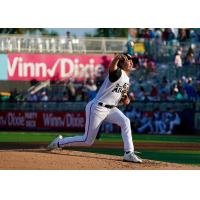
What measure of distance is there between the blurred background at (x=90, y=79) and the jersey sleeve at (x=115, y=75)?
14.6m

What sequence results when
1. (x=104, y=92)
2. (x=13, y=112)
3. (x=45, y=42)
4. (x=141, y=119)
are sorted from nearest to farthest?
1. (x=104, y=92)
2. (x=141, y=119)
3. (x=13, y=112)
4. (x=45, y=42)

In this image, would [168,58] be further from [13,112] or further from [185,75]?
[13,112]

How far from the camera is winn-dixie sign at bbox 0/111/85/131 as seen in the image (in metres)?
29.4

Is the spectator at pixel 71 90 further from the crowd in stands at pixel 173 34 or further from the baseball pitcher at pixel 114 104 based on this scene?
the baseball pitcher at pixel 114 104

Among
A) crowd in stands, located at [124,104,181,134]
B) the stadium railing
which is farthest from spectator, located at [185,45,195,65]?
the stadium railing

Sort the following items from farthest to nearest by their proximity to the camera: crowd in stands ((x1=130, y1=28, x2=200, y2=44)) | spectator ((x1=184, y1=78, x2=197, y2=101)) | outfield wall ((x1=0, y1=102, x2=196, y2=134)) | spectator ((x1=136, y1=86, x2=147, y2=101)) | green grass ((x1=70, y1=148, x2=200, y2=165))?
1. crowd in stands ((x1=130, y1=28, x2=200, y2=44))
2. spectator ((x1=136, y1=86, x2=147, y2=101))
3. spectator ((x1=184, y1=78, x2=197, y2=101))
4. outfield wall ((x1=0, y1=102, x2=196, y2=134))
5. green grass ((x1=70, y1=148, x2=200, y2=165))

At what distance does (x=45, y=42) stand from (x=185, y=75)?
8783 mm

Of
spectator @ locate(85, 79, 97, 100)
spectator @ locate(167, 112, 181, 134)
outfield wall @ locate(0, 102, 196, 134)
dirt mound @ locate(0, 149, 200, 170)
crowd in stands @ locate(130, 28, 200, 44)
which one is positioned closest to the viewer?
dirt mound @ locate(0, 149, 200, 170)

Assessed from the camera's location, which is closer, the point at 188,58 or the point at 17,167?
the point at 17,167

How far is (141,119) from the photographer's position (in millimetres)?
28531

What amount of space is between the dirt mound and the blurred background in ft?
45.5

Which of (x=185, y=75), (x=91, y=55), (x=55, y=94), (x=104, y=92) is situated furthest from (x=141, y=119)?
(x=104, y=92)

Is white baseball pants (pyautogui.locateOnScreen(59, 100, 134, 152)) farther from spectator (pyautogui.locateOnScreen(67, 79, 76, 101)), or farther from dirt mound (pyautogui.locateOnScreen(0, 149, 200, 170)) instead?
spectator (pyautogui.locateOnScreen(67, 79, 76, 101))

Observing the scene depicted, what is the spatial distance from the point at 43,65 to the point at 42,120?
20.5 feet
